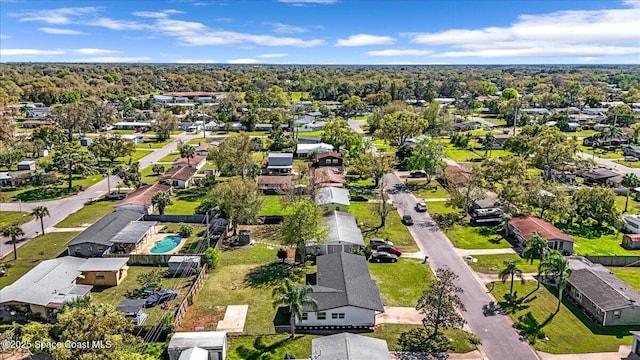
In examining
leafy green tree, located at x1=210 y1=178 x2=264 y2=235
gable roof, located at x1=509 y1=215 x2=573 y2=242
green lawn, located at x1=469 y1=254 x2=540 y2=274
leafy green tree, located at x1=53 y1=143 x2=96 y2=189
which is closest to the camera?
green lawn, located at x1=469 y1=254 x2=540 y2=274

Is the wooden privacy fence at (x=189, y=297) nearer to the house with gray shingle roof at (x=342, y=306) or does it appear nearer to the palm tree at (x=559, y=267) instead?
the house with gray shingle roof at (x=342, y=306)

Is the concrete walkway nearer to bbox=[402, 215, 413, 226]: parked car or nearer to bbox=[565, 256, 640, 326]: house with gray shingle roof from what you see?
bbox=[402, 215, 413, 226]: parked car

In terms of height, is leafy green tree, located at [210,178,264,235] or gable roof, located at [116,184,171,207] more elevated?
leafy green tree, located at [210,178,264,235]

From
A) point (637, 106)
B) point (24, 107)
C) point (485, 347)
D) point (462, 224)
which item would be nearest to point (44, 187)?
point (462, 224)

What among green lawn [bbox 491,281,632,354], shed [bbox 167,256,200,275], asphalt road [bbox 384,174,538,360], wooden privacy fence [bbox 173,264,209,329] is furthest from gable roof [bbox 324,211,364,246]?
green lawn [bbox 491,281,632,354]

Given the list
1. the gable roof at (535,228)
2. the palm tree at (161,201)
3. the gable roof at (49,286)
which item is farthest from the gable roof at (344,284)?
the palm tree at (161,201)

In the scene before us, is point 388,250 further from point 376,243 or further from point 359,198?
point 359,198
